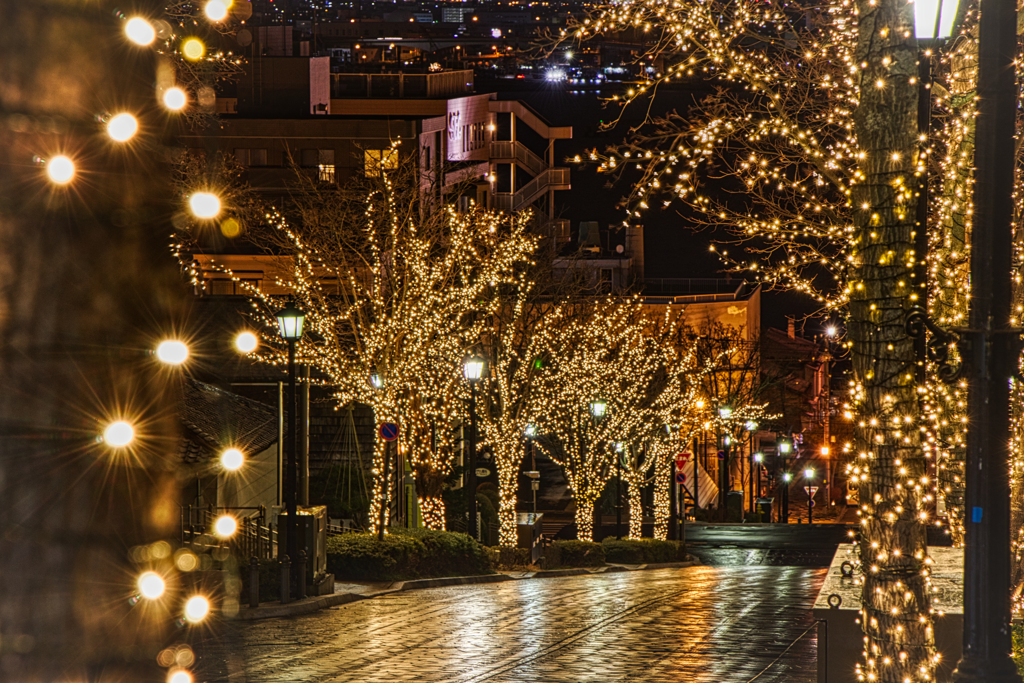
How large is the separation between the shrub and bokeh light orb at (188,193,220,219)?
29306 millimetres

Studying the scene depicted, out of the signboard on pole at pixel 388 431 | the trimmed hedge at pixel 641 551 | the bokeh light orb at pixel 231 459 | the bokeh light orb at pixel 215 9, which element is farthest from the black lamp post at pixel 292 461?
the trimmed hedge at pixel 641 551

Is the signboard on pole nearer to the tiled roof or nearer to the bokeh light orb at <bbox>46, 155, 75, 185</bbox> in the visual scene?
the tiled roof

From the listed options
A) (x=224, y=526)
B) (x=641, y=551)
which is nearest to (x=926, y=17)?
(x=224, y=526)

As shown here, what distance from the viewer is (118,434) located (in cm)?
265

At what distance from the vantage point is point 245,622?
15844mm

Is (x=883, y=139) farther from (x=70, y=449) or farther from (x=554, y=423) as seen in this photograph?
(x=554, y=423)

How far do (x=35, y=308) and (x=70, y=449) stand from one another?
34 centimetres

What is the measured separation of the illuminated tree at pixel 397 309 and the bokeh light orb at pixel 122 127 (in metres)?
20.5

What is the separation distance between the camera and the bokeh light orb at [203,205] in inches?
122

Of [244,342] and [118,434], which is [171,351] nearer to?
[118,434]

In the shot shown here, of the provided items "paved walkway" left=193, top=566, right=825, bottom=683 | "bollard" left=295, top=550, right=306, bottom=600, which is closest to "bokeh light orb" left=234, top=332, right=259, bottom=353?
"paved walkway" left=193, top=566, right=825, bottom=683

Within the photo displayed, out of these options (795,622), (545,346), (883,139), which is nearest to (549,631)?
(795,622)

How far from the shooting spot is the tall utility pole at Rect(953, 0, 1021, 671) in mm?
6484

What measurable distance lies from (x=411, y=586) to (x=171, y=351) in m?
19.5
